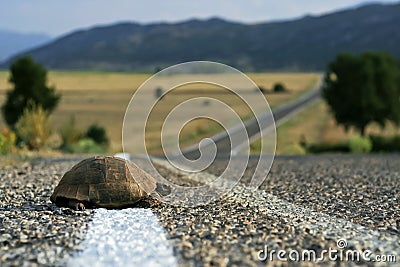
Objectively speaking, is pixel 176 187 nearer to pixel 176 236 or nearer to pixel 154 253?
pixel 176 236

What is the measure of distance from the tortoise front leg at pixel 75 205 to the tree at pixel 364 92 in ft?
108

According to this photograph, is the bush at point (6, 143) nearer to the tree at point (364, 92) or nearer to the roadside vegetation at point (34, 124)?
the roadside vegetation at point (34, 124)

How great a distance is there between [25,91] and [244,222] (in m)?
27.6

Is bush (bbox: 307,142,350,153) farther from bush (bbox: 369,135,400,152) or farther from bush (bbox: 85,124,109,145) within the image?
bush (bbox: 85,124,109,145)

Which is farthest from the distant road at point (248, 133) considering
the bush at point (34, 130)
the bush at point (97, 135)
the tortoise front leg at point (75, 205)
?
the tortoise front leg at point (75, 205)

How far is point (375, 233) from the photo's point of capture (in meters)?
6.51

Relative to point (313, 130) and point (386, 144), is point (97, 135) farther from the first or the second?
point (313, 130)

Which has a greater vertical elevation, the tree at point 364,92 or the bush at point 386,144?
the tree at point 364,92

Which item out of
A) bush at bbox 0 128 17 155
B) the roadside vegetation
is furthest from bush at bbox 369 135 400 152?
bush at bbox 0 128 17 155

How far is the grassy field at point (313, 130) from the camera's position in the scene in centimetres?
3678

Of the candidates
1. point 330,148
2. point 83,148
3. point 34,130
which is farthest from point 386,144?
point 34,130

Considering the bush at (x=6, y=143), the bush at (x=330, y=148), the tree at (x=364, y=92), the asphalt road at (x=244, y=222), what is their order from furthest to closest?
the tree at (x=364, y=92)
the bush at (x=330, y=148)
the bush at (x=6, y=143)
the asphalt road at (x=244, y=222)

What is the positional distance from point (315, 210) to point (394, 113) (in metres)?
33.0

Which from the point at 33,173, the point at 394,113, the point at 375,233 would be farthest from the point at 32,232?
the point at 394,113
